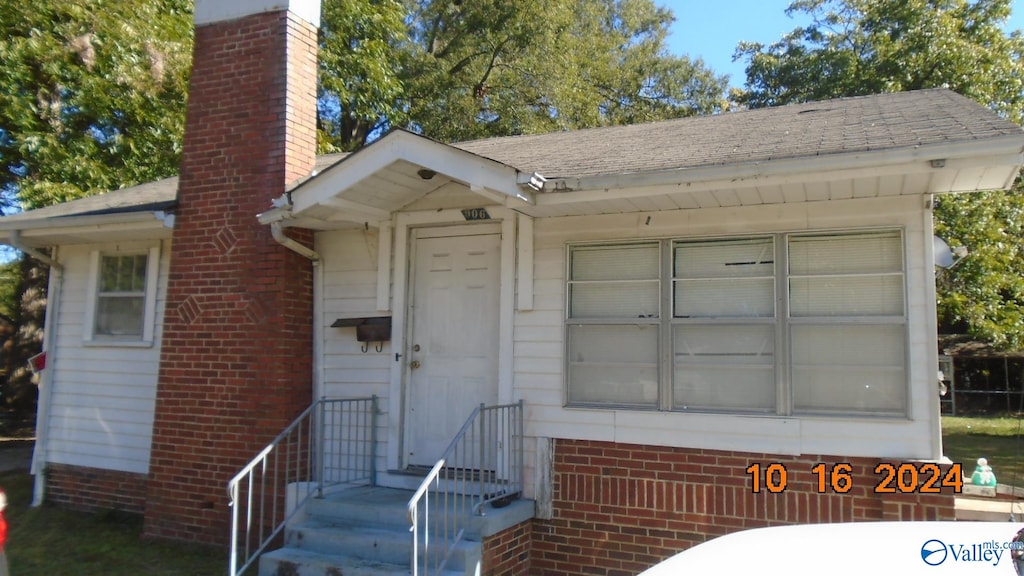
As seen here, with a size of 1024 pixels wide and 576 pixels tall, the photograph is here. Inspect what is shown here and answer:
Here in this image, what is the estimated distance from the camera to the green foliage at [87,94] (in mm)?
13391

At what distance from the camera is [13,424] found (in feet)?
56.4

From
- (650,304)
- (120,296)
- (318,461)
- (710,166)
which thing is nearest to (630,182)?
(710,166)

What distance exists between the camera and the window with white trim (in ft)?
17.8

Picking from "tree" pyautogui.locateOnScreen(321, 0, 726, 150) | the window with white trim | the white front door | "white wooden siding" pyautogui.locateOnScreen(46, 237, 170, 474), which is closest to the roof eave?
the window with white trim

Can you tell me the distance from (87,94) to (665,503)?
12769 millimetres

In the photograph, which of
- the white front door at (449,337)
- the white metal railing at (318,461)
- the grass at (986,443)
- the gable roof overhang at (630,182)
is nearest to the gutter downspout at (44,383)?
the white metal railing at (318,461)

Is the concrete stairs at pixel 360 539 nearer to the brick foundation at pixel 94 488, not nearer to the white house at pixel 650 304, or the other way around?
the white house at pixel 650 304

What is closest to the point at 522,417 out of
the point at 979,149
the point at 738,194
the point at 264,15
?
the point at 738,194

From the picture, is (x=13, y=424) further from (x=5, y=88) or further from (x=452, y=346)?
(x=452, y=346)

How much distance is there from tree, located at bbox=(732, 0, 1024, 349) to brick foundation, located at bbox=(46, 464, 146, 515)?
13.8 m

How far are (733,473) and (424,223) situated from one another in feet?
11.1
